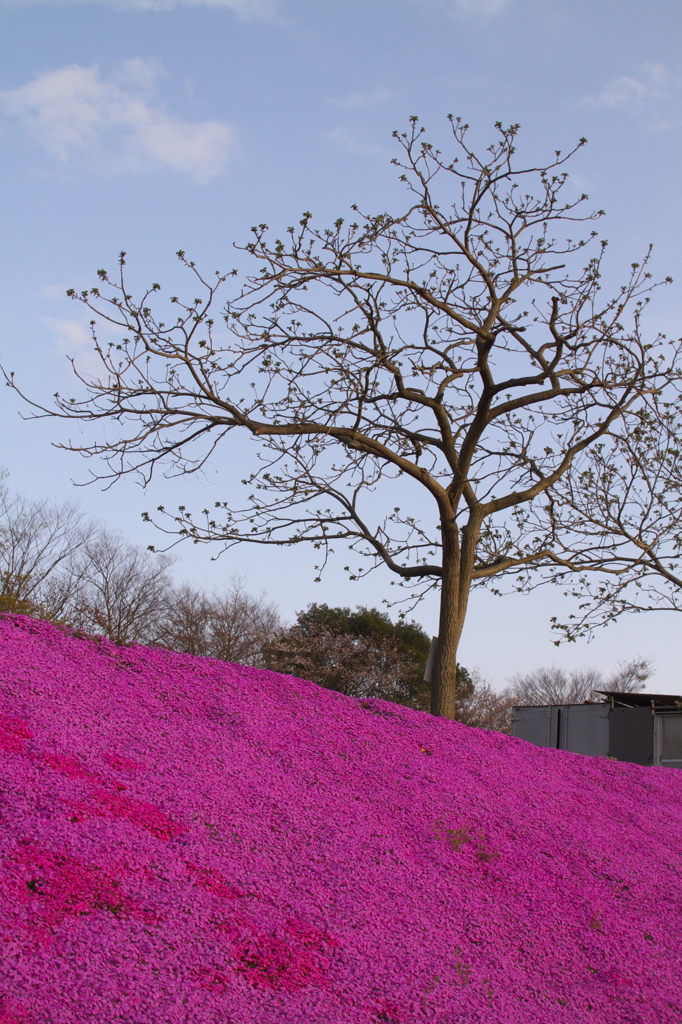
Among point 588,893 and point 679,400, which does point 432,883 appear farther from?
point 679,400

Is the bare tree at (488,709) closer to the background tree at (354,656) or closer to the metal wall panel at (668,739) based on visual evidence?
the background tree at (354,656)

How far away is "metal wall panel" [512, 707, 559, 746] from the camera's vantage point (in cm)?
1858

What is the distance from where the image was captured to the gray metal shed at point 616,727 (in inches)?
639

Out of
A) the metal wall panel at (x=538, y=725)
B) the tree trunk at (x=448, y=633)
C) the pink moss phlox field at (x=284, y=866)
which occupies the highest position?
the metal wall panel at (x=538, y=725)

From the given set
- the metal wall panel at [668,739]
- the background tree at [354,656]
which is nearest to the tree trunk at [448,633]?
the metal wall panel at [668,739]

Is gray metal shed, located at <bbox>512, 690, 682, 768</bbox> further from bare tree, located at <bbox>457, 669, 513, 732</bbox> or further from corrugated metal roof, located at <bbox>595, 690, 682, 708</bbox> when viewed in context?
bare tree, located at <bbox>457, 669, 513, 732</bbox>

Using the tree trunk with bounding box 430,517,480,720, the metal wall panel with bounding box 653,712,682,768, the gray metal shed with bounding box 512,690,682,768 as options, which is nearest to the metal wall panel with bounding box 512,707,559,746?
the gray metal shed with bounding box 512,690,682,768

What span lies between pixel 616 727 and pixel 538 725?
81.7 inches

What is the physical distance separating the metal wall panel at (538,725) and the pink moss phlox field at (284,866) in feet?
39.9

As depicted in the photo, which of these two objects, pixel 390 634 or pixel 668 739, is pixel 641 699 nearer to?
pixel 668 739

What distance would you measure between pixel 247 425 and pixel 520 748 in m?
4.06

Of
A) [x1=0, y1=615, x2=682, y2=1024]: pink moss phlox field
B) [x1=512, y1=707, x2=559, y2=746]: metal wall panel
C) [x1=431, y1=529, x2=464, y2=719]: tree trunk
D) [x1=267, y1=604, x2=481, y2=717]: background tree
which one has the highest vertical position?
[x1=267, y1=604, x2=481, y2=717]: background tree

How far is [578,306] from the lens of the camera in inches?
388

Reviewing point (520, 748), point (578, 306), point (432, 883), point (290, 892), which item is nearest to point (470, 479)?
point (578, 306)
